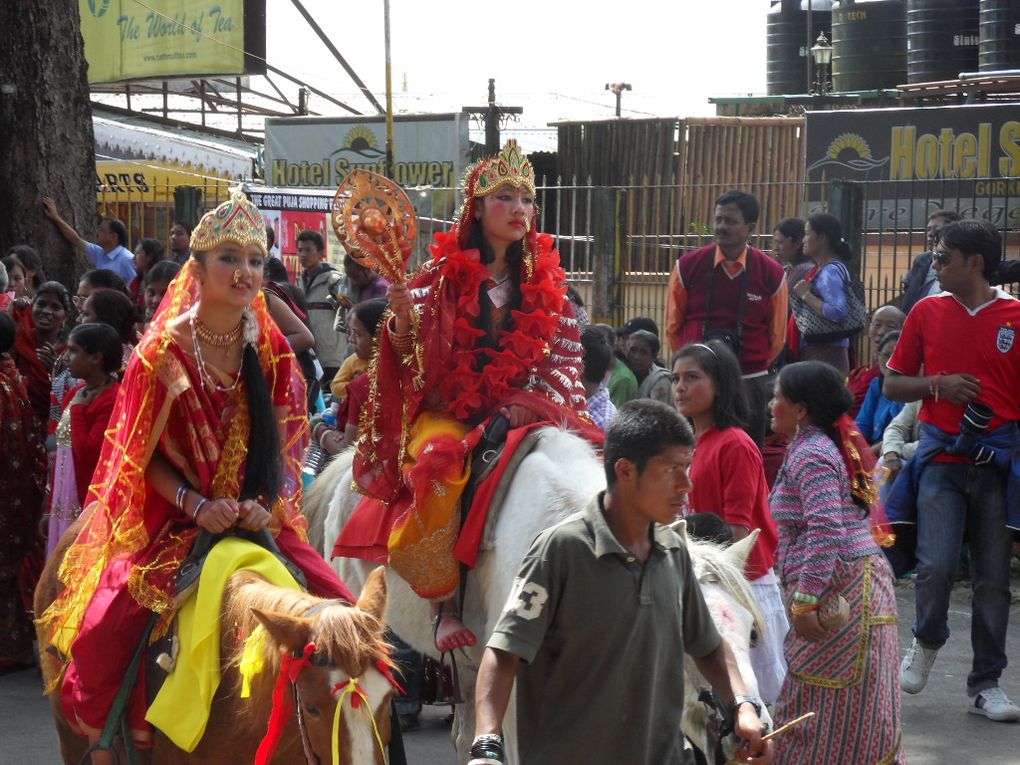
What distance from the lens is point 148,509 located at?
16.1 ft

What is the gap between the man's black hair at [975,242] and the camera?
270 inches

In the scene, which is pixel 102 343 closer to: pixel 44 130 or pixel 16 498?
pixel 16 498

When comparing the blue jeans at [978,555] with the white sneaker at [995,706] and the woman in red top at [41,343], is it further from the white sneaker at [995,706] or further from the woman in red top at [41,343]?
the woman in red top at [41,343]

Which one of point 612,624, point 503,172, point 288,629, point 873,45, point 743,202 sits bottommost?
point 288,629

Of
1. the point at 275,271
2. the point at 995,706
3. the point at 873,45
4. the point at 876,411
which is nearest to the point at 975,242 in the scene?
the point at 995,706

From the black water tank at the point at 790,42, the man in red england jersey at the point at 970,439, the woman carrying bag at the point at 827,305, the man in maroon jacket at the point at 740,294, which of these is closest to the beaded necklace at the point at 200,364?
the man in red england jersey at the point at 970,439

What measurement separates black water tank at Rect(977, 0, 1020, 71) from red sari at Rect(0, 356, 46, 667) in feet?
54.5

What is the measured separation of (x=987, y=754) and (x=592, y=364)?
2.98m

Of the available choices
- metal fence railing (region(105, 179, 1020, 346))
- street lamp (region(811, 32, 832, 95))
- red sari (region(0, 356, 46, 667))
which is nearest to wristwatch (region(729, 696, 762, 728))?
red sari (region(0, 356, 46, 667))

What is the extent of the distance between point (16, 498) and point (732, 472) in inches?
191

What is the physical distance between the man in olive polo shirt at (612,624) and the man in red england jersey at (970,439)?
3667mm

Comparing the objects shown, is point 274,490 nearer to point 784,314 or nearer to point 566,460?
point 566,460

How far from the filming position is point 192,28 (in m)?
22.6

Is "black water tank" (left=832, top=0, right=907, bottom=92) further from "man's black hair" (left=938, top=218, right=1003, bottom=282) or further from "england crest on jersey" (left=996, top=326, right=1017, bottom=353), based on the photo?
"england crest on jersey" (left=996, top=326, right=1017, bottom=353)
